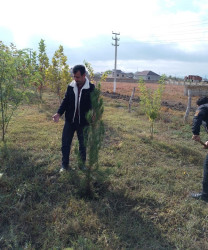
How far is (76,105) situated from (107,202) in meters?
1.50

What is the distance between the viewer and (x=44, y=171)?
3.91 m

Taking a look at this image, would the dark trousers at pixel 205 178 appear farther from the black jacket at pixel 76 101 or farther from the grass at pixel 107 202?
the black jacket at pixel 76 101

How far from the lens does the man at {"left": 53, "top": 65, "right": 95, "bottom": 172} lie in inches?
136

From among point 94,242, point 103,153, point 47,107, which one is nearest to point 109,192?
point 94,242

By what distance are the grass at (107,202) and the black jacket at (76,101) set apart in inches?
37.0

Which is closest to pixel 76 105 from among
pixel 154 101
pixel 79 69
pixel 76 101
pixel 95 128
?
pixel 76 101

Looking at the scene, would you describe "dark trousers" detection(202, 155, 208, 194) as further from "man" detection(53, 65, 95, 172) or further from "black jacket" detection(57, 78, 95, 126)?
"black jacket" detection(57, 78, 95, 126)

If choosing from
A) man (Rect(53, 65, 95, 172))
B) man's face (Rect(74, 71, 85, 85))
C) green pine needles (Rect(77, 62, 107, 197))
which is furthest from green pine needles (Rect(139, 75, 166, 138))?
green pine needles (Rect(77, 62, 107, 197))

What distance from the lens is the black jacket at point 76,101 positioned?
139 inches

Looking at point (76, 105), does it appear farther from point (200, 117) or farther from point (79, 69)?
point (200, 117)

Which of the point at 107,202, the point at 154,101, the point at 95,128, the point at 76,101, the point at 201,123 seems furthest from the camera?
the point at 154,101

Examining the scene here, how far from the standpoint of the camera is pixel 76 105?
3604 millimetres

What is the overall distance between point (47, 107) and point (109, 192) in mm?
7527

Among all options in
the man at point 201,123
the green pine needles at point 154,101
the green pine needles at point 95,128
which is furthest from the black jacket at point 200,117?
the green pine needles at point 154,101
